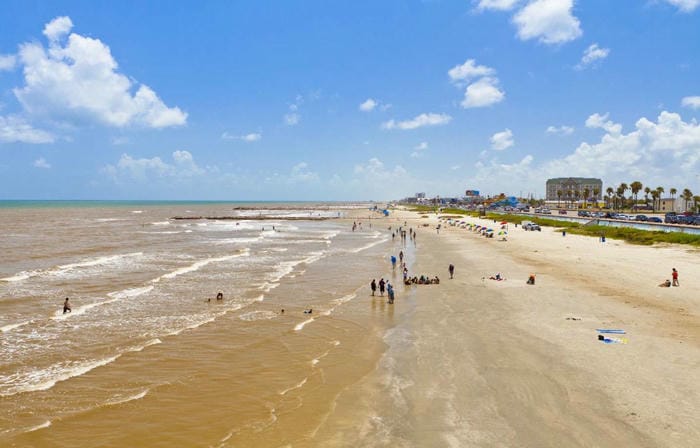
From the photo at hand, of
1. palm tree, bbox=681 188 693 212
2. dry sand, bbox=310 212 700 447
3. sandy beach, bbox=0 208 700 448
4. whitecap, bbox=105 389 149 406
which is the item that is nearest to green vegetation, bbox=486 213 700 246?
dry sand, bbox=310 212 700 447

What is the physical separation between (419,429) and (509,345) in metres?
7.71

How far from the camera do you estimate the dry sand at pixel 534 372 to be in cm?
1038

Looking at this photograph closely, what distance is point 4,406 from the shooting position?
1235 centimetres

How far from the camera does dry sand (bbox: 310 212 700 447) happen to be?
10383mm

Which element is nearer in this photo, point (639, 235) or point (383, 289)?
point (383, 289)

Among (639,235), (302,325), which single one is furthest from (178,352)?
(639,235)

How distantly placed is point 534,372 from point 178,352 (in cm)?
1292

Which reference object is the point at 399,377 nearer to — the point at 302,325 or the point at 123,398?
the point at 302,325

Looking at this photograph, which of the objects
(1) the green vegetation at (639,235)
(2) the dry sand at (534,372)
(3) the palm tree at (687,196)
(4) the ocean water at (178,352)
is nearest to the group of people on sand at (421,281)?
(2) the dry sand at (534,372)

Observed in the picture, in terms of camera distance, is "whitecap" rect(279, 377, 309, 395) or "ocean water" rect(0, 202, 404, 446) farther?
"whitecap" rect(279, 377, 309, 395)

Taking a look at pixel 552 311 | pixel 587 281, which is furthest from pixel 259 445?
pixel 587 281

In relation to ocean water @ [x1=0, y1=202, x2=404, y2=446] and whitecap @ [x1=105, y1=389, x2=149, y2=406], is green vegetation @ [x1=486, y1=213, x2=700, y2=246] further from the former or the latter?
whitecap @ [x1=105, y1=389, x2=149, y2=406]

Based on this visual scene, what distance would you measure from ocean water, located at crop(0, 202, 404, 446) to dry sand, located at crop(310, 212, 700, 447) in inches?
60.1

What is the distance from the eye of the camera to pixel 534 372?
14.1 meters
